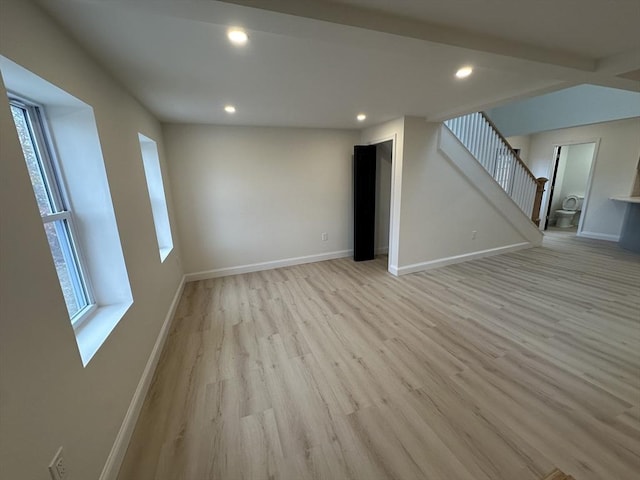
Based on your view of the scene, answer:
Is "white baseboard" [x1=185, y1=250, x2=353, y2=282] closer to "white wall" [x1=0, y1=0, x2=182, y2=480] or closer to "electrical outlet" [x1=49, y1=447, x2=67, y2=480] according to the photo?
"white wall" [x1=0, y1=0, x2=182, y2=480]

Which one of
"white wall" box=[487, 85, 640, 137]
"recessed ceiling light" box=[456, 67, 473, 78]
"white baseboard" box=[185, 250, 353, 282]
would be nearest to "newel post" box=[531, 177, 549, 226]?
"white wall" box=[487, 85, 640, 137]

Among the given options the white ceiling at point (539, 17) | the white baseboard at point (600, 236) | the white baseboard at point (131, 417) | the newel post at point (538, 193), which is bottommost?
the white baseboard at point (131, 417)

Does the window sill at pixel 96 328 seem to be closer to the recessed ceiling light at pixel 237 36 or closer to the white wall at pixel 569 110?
the recessed ceiling light at pixel 237 36

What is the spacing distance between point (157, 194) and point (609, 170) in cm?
844

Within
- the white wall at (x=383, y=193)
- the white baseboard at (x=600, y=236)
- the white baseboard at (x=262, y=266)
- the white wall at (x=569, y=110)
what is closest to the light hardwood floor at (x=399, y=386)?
the white baseboard at (x=262, y=266)

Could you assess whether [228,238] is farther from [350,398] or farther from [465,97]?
[465,97]

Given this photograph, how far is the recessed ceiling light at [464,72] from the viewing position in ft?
5.96

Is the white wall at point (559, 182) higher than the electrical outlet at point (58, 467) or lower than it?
higher

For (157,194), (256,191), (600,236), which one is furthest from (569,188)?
(157,194)

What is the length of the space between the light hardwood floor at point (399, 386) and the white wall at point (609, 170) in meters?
3.21

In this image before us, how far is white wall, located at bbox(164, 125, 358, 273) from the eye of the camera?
3.53 m

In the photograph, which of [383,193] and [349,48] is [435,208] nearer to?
[383,193]

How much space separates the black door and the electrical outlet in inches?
154

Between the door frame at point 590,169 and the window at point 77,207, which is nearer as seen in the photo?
the window at point 77,207
